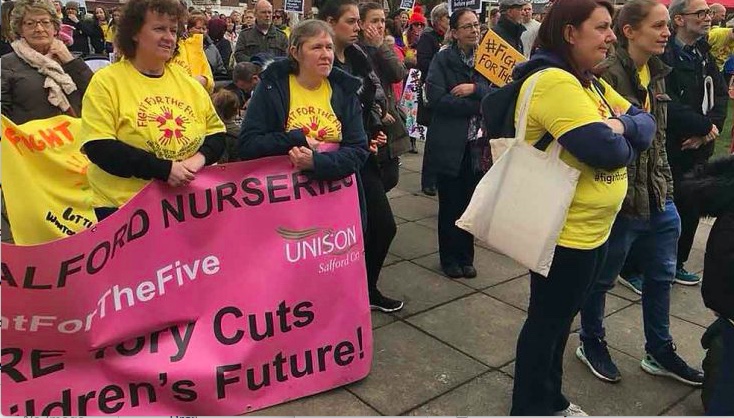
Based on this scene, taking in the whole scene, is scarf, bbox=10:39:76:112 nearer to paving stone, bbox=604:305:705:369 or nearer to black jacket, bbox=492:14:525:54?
black jacket, bbox=492:14:525:54

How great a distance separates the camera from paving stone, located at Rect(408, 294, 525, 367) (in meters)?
3.71

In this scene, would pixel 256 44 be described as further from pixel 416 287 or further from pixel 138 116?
pixel 138 116

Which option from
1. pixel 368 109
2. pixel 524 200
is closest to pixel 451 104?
pixel 368 109

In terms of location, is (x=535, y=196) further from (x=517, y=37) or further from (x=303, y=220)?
(x=517, y=37)

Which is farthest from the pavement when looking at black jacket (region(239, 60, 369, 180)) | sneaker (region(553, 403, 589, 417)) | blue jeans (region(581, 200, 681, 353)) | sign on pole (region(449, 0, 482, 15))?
sign on pole (region(449, 0, 482, 15))

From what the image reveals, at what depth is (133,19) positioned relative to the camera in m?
2.89

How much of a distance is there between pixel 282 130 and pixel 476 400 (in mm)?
1627

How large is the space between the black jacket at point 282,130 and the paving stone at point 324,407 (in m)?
1.07

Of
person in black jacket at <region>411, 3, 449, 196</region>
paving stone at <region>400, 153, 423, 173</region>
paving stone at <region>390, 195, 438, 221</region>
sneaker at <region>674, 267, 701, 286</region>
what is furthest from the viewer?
paving stone at <region>400, 153, 423, 173</region>

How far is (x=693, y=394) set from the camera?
3357 mm

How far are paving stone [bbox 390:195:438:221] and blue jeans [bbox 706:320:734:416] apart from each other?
3.85 meters

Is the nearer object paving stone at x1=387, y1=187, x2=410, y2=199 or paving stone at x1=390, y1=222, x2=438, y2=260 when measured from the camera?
paving stone at x1=390, y1=222, x2=438, y2=260

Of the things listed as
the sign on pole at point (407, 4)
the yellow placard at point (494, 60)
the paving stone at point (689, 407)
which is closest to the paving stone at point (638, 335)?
the paving stone at point (689, 407)

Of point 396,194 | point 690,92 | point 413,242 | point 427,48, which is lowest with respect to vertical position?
point 396,194
